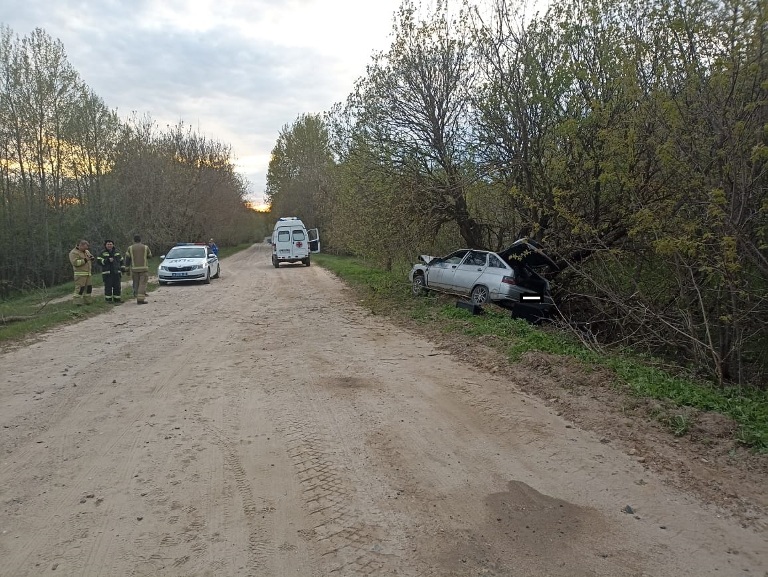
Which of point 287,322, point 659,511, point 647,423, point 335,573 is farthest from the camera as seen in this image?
point 287,322

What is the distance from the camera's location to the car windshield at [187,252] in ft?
69.3

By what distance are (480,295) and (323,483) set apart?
9.21 m

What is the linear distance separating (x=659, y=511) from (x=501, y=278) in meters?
8.62

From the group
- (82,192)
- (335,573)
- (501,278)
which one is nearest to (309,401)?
(335,573)

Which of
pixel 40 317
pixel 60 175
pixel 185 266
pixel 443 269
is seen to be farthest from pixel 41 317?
pixel 60 175

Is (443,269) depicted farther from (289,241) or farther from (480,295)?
(289,241)

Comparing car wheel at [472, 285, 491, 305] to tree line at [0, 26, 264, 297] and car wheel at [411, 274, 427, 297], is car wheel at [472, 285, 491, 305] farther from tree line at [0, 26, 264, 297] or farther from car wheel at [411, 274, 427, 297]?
tree line at [0, 26, 264, 297]

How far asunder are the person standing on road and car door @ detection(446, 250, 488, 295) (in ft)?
31.9

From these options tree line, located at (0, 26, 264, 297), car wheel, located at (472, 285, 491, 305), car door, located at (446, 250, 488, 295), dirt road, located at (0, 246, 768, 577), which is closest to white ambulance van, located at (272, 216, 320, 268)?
tree line, located at (0, 26, 264, 297)

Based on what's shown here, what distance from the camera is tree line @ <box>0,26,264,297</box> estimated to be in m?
23.4

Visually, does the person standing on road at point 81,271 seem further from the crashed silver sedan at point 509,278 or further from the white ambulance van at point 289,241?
the white ambulance van at point 289,241

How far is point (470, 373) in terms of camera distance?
7152mm

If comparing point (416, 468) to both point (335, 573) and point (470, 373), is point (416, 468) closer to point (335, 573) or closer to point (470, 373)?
Answer: point (335, 573)

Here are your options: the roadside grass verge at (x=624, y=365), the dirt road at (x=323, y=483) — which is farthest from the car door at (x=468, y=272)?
the dirt road at (x=323, y=483)
